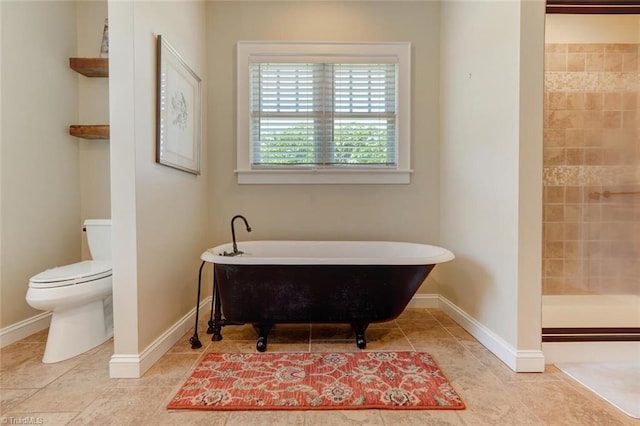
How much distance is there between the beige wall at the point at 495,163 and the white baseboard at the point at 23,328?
305cm

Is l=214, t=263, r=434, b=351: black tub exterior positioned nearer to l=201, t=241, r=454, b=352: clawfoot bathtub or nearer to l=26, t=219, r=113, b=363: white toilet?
l=201, t=241, r=454, b=352: clawfoot bathtub

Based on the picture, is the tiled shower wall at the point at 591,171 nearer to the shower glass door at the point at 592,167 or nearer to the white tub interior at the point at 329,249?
the shower glass door at the point at 592,167

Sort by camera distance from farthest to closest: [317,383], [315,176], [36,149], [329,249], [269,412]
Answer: [315,176], [329,249], [36,149], [317,383], [269,412]

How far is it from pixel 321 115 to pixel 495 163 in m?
1.42

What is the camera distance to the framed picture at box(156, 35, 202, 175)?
5.85 feet

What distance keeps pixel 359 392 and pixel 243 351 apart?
782 mm

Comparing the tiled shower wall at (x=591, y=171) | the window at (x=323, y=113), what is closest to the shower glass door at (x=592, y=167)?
the tiled shower wall at (x=591, y=171)

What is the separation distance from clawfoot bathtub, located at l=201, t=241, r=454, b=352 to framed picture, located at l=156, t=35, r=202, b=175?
728mm

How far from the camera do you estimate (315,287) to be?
178cm

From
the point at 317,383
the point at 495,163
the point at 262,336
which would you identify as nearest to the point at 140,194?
the point at 262,336

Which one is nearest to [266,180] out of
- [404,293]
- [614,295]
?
[404,293]

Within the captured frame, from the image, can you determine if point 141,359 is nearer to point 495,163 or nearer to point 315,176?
point 315,176

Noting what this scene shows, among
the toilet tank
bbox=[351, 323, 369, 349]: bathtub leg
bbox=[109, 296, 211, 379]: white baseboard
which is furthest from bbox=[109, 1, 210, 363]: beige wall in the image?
bbox=[351, 323, 369, 349]: bathtub leg

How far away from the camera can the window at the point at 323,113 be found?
2.57 meters
